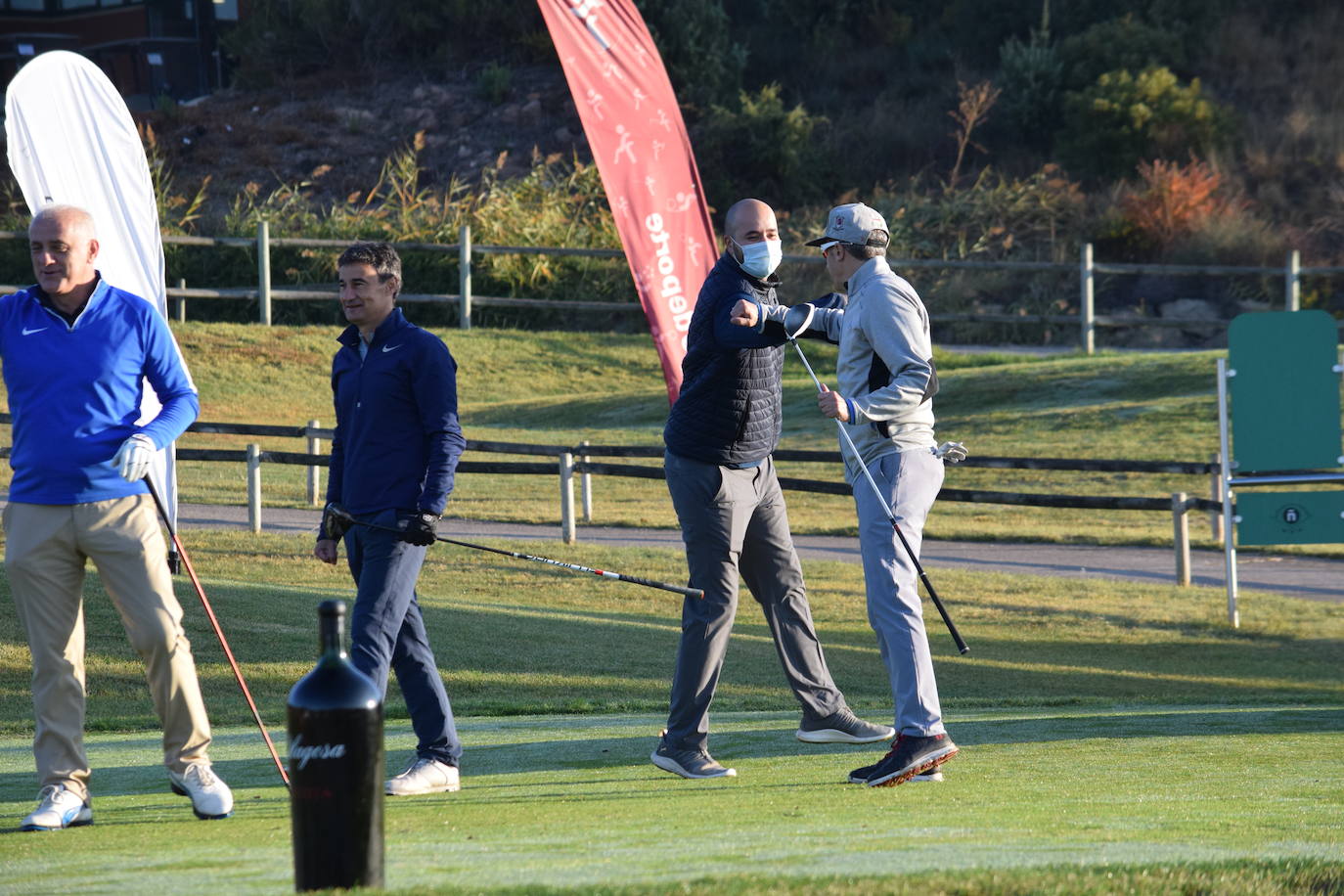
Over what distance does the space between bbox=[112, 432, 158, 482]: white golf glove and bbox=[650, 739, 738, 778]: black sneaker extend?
88.2 inches

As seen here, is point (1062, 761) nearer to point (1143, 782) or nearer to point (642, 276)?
point (1143, 782)

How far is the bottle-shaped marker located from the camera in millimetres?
3826

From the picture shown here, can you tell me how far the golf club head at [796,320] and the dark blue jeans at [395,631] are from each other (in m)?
1.57

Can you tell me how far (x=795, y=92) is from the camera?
133ft

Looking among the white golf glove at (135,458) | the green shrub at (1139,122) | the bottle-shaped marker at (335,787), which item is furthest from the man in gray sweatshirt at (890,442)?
the green shrub at (1139,122)

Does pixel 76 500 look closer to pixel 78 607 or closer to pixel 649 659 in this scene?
pixel 78 607

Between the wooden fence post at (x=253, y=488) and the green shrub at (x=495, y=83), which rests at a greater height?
the green shrub at (x=495, y=83)

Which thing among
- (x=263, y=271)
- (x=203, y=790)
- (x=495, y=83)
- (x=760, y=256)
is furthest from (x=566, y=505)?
(x=495, y=83)

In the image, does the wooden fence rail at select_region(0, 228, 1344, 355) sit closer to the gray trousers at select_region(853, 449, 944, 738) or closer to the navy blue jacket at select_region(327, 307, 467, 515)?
the navy blue jacket at select_region(327, 307, 467, 515)

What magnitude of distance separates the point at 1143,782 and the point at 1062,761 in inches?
22.7

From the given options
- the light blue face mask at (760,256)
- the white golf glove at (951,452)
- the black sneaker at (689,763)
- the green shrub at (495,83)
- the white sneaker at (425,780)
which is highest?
the green shrub at (495,83)

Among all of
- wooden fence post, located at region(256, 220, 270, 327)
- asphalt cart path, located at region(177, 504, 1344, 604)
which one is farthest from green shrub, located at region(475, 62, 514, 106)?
asphalt cart path, located at region(177, 504, 1344, 604)

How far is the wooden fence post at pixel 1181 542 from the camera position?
46.2 feet

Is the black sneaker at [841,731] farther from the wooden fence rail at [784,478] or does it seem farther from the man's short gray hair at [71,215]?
the wooden fence rail at [784,478]
